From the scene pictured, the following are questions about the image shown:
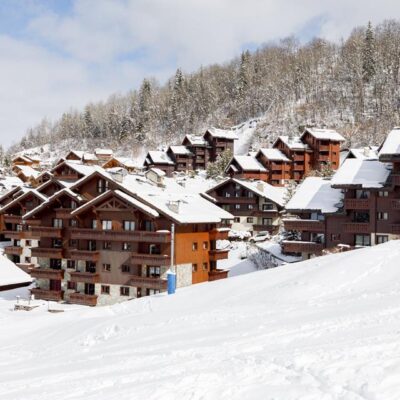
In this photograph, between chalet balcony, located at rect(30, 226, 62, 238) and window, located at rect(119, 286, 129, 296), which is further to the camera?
chalet balcony, located at rect(30, 226, 62, 238)

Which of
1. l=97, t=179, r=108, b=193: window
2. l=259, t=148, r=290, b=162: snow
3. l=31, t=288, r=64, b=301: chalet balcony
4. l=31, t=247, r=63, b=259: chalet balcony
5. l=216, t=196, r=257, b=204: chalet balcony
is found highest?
l=259, t=148, r=290, b=162: snow

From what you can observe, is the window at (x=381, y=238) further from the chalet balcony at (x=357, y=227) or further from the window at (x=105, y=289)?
the window at (x=105, y=289)

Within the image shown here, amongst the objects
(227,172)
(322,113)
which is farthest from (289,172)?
(322,113)

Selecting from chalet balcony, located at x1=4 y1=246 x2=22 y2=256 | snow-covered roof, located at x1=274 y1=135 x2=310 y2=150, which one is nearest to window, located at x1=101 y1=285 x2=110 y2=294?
chalet balcony, located at x1=4 y1=246 x2=22 y2=256

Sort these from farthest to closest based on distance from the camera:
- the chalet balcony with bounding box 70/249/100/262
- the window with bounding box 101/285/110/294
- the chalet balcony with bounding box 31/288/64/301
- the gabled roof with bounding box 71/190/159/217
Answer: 1. the chalet balcony with bounding box 31/288/64/301
2. the chalet balcony with bounding box 70/249/100/262
3. the window with bounding box 101/285/110/294
4. the gabled roof with bounding box 71/190/159/217

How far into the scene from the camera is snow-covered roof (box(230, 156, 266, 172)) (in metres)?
82.1

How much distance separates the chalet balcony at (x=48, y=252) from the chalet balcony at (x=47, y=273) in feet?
3.81

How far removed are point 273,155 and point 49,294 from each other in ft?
167

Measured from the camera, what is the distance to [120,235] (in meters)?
39.7

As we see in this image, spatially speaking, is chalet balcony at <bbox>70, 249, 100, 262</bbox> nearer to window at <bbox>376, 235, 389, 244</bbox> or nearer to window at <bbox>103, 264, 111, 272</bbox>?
window at <bbox>103, 264, 111, 272</bbox>

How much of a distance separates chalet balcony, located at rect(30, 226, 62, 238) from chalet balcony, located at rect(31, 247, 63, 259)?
1.12 m

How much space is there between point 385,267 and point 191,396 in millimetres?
14675

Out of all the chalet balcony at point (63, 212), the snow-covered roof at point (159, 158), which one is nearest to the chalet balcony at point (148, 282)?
the chalet balcony at point (63, 212)

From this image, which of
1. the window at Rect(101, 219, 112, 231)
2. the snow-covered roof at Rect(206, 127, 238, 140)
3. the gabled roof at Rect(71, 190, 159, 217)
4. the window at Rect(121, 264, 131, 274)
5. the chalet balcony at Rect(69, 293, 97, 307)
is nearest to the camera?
the gabled roof at Rect(71, 190, 159, 217)
